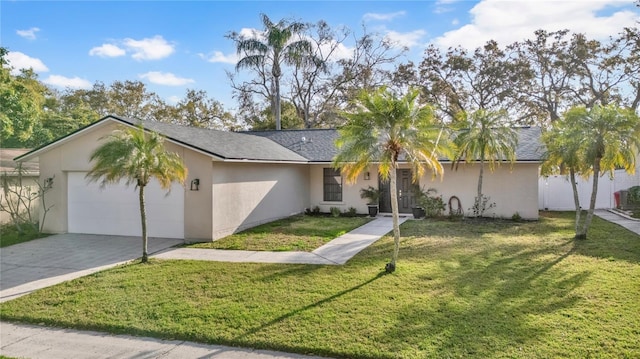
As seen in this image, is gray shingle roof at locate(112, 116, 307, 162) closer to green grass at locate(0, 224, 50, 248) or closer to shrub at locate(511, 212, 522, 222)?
green grass at locate(0, 224, 50, 248)

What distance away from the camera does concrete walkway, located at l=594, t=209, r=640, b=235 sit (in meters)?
13.8

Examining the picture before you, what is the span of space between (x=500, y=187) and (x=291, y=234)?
8.93m

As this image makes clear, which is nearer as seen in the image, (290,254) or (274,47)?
(290,254)

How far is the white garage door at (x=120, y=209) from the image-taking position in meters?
12.8

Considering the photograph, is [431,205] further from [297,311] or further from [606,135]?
[297,311]

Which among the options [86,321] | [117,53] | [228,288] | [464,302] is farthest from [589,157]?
[117,53]

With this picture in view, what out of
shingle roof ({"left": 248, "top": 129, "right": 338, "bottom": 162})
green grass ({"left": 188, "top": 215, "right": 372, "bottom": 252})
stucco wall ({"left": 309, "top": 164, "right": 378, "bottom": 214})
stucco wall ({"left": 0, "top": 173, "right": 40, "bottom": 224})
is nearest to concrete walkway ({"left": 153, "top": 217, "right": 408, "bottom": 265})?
green grass ({"left": 188, "top": 215, "right": 372, "bottom": 252})

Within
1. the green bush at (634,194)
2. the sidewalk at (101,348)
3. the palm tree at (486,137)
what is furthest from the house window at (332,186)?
the sidewalk at (101,348)

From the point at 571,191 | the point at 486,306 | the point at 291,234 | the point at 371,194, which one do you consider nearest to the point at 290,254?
the point at 291,234

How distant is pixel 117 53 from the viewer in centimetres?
1611

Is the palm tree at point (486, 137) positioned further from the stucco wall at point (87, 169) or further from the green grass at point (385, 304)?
the stucco wall at point (87, 169)

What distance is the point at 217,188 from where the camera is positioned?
40.8 feet

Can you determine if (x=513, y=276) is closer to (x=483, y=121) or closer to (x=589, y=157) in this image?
(x=589, y=157)

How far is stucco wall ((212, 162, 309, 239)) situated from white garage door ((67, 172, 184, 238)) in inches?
49.5
